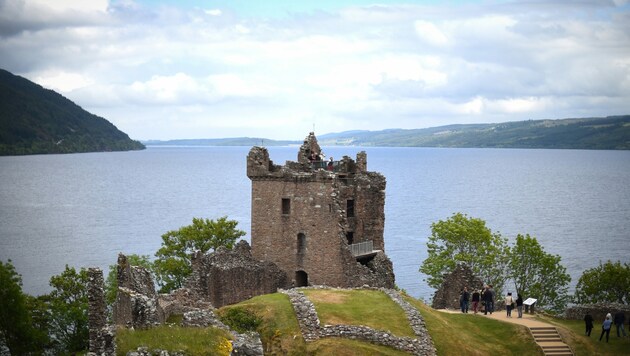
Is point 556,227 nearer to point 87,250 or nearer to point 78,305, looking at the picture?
point 87,250

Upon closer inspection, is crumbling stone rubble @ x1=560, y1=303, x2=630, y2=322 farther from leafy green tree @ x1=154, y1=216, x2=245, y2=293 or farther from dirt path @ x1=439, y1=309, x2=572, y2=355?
leafy green tree @ x1=154, y1=216, x2=245, y2=293

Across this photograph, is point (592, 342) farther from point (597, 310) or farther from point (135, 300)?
point (135, 300)

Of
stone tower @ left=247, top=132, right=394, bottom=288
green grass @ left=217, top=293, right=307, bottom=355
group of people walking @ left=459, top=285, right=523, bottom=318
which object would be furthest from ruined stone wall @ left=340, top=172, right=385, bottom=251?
green grass @ left=217, top=293, right=307, bottom=355

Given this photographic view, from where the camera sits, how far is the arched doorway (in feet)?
181

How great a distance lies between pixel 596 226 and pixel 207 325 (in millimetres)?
120214

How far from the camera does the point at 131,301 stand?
33.0 meters

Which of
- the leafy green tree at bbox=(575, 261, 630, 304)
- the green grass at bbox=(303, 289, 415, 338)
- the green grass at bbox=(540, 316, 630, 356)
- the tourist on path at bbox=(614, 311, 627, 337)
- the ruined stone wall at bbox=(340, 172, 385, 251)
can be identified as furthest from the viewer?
the leafy green tree at bbox=(575, 261, 630, 304)

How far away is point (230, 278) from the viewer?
53.9 m

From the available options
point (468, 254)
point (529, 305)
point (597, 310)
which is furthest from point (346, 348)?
point (468, 254)

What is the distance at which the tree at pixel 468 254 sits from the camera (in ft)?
230

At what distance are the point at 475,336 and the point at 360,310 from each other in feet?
23.0

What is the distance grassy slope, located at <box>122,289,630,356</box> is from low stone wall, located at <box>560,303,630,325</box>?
85.5 inches

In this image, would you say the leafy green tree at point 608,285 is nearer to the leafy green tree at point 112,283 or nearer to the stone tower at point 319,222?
the stone tower at point 319,222

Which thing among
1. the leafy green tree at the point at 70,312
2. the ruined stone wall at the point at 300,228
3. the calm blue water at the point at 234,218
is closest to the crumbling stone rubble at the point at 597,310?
the ruined stone wall at the point at 300,228
